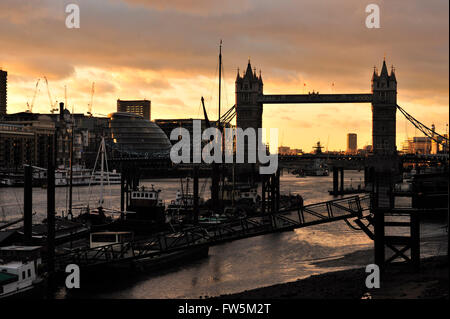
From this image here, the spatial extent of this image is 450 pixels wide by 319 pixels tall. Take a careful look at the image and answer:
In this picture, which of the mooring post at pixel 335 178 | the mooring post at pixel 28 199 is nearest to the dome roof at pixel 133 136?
the mooring post at pixel 335 178

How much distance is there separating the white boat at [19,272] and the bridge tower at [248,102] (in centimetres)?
10486

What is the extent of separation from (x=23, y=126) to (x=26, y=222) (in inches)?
5199

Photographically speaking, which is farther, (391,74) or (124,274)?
(391,74)

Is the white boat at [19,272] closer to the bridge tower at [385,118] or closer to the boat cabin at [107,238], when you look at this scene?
the boat cabin at [107,238]

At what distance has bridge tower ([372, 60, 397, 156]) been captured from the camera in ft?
412

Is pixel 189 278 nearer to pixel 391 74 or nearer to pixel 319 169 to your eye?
pixel 391 74

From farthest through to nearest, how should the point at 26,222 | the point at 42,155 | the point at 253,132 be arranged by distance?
the point at 42,155, the point at 253,132, the point at 26,222

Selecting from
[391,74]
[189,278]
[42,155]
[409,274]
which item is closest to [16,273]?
[189,278]

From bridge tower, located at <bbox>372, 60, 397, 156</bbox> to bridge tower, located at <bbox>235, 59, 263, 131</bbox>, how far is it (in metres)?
23.9

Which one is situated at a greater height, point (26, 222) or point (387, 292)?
point (26, 222)

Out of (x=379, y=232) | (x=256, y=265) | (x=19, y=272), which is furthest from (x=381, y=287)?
(x=19, y=272)

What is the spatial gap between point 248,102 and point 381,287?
109342 millimetres

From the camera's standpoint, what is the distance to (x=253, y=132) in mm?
123312

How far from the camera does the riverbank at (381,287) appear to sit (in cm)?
1748
